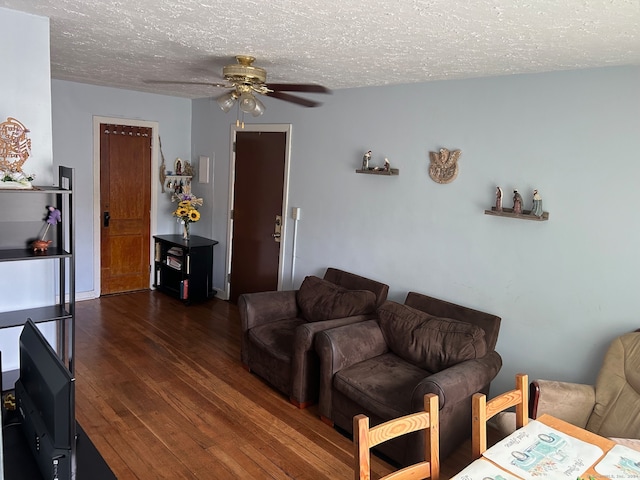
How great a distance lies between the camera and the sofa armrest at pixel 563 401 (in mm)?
2654

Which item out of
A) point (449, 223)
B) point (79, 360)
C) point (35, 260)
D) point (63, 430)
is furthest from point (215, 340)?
point (63, 430)

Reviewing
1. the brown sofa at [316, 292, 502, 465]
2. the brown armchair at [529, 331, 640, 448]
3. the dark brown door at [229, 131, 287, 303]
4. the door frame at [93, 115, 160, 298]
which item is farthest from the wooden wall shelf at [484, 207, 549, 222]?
the door frame at [93, 115, 160, 298]

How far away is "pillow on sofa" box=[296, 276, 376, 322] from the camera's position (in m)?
3.75

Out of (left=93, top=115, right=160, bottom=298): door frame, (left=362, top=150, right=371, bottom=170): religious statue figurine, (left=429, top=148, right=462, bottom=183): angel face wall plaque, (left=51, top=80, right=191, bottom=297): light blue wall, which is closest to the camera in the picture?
(left=429, top=148, right=462, bottom=183): angel face wall plaque

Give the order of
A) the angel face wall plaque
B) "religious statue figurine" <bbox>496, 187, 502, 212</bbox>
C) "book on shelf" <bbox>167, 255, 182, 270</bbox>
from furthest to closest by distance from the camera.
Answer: "book on shelf" <bbox>167, 255, 182, 270</bbox>, the angel face wall plaque, "religious statue figurine" <bbox>496, 187, 502, 212</bbox>

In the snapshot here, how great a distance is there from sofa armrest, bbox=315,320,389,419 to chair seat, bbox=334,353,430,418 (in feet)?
0.16

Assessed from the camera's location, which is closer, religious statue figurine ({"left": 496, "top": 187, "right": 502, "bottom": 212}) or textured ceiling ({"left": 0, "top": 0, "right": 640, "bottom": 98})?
textured ceiling ({"left": 0, "top": 0, "right": 640, "bottom": 98})

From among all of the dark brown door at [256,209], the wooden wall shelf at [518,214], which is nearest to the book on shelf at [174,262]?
the dark brown door at [256,209]

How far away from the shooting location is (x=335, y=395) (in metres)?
3.18

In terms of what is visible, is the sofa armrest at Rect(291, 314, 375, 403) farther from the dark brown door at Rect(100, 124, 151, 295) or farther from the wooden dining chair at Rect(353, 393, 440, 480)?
the dark brown door at Rect(100, 124, 151, 295)

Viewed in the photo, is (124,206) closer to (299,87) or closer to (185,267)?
(185,267)

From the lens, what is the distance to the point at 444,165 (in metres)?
3.60

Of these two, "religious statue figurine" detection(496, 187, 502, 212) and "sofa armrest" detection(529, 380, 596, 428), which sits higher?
"religious statue figurine" detection(496, 187, 502, 212)

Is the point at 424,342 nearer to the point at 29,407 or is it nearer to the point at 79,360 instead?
the point at 29,407
